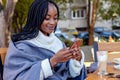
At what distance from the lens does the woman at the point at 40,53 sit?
2518 mm

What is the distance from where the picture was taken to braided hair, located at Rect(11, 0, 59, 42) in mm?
A: 2693

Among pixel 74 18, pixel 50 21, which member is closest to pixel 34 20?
pixel 50 21

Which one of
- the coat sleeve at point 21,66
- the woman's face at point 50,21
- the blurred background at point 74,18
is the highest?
the woman's face at point 50,21

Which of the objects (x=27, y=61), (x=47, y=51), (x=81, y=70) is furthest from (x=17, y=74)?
(x=81, y=70)

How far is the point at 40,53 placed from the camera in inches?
107

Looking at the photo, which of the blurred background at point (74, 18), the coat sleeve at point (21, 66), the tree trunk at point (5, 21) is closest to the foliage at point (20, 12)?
→ the blurred background at point (74, 18)

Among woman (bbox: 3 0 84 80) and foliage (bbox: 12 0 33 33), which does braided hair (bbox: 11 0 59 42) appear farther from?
foliage (bbox: 12 0 33 33)

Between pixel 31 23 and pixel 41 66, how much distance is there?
15.4 inches

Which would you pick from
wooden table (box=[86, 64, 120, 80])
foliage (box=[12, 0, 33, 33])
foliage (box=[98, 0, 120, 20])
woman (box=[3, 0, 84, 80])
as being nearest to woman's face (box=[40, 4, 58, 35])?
woman (box=[3, 0, 84, 80])


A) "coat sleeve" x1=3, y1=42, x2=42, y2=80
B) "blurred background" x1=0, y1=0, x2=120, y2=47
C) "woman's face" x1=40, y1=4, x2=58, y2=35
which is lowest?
"blurred background" x1=0, y1=0, x2=120, y2=47

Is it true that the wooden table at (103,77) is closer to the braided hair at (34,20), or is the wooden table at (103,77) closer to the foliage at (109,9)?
the braided hair at (34,20)

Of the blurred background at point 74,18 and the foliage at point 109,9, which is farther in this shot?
the foliage at point 109,9

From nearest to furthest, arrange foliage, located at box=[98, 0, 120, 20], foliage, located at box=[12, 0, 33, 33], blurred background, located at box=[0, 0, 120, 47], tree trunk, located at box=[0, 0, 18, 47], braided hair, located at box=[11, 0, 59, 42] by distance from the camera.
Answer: braided hair, located at box=[11, 0, 59, 42], tree trunk, located at box=[0, 0, 18, 47], blurred background, located at box=[0, 0, 120, 47], foliage, located at box=[12, 0, 33, 33], foliage, located at box=[98, 0, 120, 20]

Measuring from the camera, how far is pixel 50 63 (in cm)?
251
